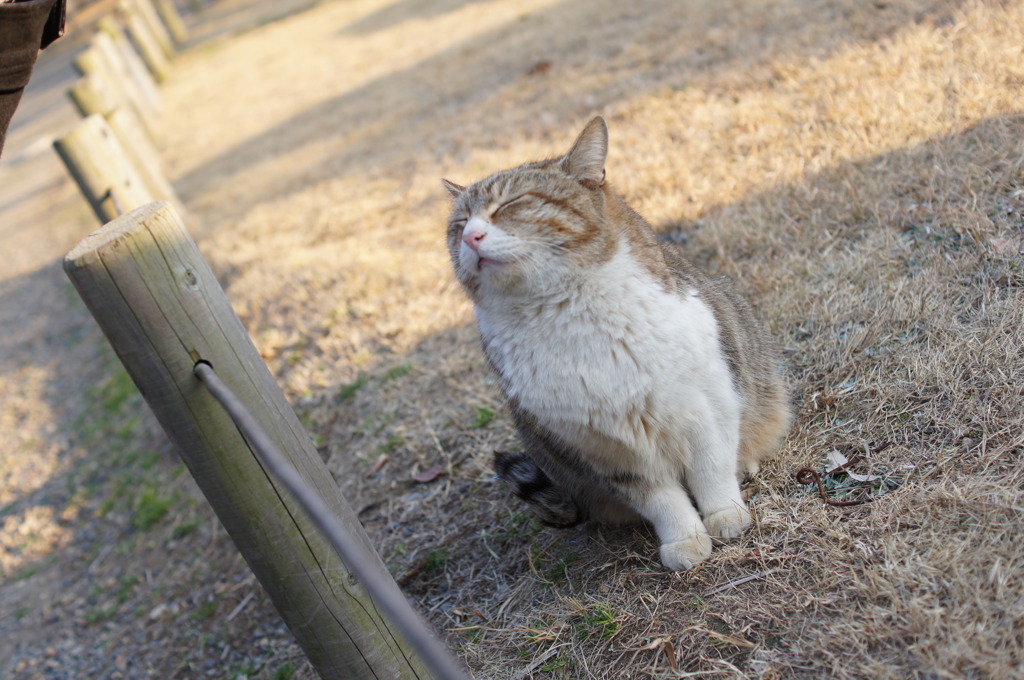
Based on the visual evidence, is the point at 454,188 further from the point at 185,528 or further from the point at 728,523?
the point at 185,528

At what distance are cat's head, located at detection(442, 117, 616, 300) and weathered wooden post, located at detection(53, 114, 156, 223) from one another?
10.5ft

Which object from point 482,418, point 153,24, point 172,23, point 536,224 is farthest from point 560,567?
point 172,23

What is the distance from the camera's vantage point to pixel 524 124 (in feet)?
20.5

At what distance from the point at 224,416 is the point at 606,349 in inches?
40.5

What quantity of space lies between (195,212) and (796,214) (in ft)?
21.4

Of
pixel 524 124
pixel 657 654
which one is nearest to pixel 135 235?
pixel 657 654

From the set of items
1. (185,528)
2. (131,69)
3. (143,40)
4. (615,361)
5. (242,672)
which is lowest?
(242,672)

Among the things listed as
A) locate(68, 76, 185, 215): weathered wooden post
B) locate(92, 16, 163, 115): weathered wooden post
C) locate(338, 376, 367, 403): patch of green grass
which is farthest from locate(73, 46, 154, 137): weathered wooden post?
locate(338, 376, 367, 403): patch of green grass

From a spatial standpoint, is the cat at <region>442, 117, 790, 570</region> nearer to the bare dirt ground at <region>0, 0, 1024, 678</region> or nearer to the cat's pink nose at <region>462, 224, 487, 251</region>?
the cat's pink nose at <region>462, 224, 487, 251</region>

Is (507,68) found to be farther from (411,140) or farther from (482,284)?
(482,284)

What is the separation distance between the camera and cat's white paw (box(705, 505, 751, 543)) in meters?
2.29

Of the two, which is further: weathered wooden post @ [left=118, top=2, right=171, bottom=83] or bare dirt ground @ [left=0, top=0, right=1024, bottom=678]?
weathered wooden post @ [left=118, top=2, right=171, bottom=83]

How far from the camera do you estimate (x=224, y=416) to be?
185 cm

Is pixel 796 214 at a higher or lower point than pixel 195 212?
lower
